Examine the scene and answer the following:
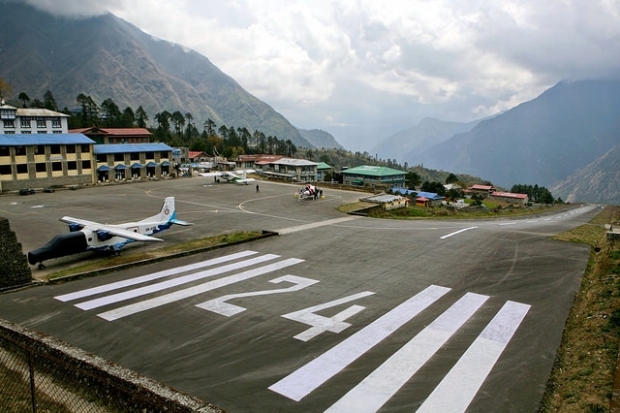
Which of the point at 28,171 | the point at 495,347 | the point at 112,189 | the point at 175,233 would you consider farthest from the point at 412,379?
the point at 28,171

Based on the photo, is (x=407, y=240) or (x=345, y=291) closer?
(x=345, y=291)

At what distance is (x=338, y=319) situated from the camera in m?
15.3

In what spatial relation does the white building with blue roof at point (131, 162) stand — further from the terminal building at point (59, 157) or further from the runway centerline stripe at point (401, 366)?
the runway centerline stripe at point (401, 366)

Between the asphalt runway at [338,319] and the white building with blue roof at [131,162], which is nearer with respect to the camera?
the asphalt runway at [338,319]

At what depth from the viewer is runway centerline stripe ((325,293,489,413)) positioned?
10078 mm

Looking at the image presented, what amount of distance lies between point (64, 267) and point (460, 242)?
23.8m

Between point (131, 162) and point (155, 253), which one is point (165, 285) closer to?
point (155, 253)

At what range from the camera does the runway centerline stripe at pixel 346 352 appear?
1077cm

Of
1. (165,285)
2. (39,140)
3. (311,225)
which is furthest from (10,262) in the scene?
(39,140)

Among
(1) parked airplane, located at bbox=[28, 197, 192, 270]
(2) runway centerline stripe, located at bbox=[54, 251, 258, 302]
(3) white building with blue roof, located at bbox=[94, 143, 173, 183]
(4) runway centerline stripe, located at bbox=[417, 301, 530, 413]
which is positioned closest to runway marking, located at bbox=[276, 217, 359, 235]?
(2) runway centerline stripe, located at bbox=[54, 251, 258, 302]

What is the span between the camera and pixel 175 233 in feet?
103

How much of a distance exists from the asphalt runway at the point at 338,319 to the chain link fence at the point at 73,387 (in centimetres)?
156

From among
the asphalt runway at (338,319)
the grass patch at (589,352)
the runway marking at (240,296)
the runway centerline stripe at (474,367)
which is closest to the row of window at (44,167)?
the asphalt runway at (338,319)

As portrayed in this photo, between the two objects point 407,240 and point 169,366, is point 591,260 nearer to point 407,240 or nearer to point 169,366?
point 407,240
